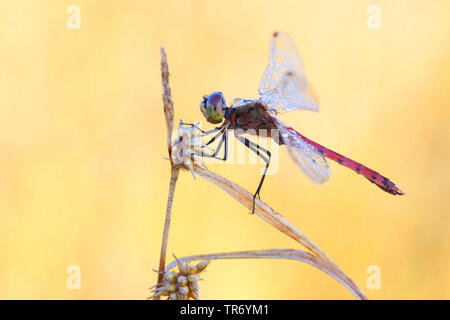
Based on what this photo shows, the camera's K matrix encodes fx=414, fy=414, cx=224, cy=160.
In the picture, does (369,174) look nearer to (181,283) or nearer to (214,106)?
(214,106)

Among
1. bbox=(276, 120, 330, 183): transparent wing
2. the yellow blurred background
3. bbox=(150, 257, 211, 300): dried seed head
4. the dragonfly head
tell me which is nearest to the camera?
bbox=(150, 257, 211, 300): dried seed head

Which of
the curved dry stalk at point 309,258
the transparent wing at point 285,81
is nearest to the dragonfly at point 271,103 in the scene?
the transparent wing at point 285,81

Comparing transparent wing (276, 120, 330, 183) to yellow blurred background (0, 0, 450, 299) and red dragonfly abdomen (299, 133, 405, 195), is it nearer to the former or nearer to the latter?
red dragonfly abdomen (299, 133, 405, 195)

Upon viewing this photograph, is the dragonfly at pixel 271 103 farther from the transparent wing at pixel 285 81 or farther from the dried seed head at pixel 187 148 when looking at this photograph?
the dried seed head at pixel 187 148

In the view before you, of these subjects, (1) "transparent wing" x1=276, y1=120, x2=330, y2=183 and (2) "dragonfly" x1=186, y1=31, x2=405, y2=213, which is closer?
(1) "transparent wing" x1=276, y1=120, x2=330, y2=183

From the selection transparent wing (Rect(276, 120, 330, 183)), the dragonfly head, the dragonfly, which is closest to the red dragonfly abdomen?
the dragonfly

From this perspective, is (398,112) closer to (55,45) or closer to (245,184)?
(245,184)

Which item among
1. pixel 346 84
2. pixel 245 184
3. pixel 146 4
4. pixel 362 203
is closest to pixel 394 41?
pixel 346 84

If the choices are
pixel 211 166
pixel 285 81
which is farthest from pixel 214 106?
pixel 211 166
